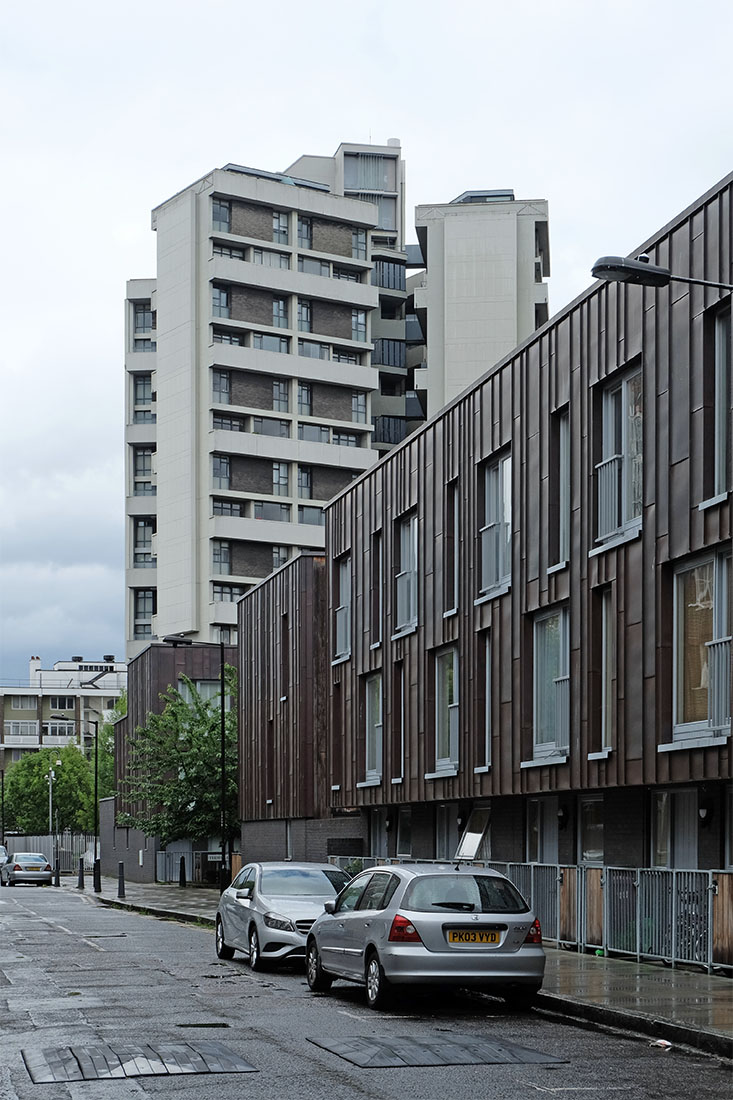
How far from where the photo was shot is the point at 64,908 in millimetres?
44594

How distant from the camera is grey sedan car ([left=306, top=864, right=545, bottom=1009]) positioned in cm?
1573

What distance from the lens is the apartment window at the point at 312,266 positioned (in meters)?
93.2

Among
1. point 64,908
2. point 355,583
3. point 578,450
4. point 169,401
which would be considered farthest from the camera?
point 169,401

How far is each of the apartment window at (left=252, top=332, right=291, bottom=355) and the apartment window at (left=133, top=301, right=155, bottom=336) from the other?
1971cm

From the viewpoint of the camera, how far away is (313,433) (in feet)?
304

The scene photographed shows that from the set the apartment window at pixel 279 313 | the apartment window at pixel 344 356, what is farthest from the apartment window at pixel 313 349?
the apartment window at pixel 279 313

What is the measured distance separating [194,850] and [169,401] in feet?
108

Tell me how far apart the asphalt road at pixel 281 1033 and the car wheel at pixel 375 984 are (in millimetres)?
222

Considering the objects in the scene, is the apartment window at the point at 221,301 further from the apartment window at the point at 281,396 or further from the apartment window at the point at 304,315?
the apartment window at the point at 281,396

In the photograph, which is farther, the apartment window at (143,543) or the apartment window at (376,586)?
the apartment window at (143,543)

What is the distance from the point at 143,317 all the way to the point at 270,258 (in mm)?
19880

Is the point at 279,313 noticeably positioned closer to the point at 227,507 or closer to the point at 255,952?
the point at 227,507

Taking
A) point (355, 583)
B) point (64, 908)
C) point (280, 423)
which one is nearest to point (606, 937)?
point (355, 583)

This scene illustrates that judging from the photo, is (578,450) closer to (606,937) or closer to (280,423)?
(606,937)
